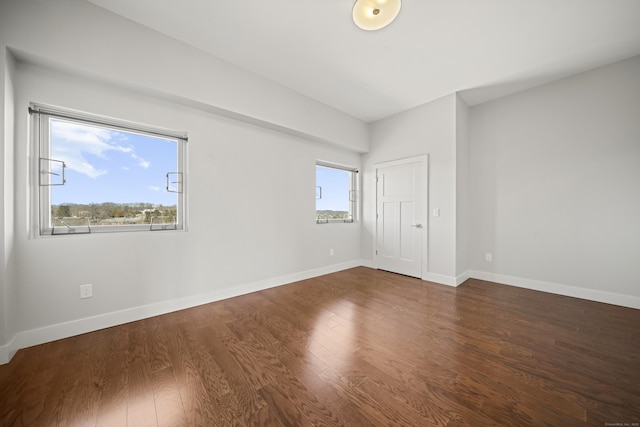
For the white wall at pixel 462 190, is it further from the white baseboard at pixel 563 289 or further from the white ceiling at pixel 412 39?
the white ceiling at pixel 412 39

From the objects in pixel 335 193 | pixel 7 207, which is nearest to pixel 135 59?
pixel 7 207

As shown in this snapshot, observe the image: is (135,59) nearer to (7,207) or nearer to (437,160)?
(7,207)

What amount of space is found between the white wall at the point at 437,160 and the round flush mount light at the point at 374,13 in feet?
6.20

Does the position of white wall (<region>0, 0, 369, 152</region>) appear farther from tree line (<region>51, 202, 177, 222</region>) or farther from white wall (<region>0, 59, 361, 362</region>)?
tree line (<region>51, 202, 177, 222</region>)

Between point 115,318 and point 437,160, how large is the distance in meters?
4.43

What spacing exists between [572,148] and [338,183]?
3.31m

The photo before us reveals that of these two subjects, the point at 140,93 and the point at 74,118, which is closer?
the point at 74,118

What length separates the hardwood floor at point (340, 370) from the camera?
1203 millimetres

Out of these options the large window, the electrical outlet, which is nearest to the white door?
the large window

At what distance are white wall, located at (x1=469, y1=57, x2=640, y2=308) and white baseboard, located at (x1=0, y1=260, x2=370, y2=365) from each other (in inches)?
139

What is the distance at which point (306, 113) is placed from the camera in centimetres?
340

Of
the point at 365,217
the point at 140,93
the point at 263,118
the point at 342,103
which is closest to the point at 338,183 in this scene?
the point at 365,217

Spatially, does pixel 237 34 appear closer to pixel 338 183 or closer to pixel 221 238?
pixel 221 238

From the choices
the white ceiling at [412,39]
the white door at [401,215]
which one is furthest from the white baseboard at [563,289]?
the white ceiling at [412,39]
